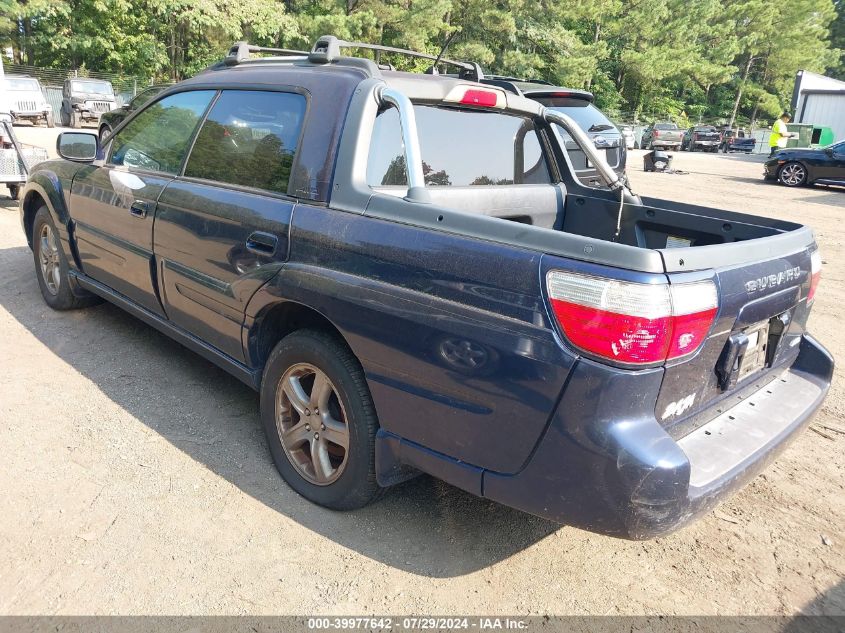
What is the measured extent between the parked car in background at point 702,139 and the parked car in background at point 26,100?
3320cm

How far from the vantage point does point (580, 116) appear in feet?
28.6

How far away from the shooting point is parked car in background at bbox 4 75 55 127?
23766 millimetres

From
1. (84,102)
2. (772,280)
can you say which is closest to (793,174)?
(772,280)

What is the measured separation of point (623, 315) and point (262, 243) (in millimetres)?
1662

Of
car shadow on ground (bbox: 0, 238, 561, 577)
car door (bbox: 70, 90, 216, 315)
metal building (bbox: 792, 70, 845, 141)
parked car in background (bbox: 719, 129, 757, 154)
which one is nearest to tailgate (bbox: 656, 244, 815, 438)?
car shadow on ground (bbox: 0, 238, 561, 577)

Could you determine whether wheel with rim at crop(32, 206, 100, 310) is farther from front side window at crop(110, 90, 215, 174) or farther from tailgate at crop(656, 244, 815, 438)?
tailgate at crop(656, 244, 815, 438)

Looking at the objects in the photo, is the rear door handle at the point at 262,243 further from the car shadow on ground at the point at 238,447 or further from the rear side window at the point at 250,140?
the car shadow on ground at the point at 238,447

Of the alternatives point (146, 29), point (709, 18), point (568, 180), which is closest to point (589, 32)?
point (709, 18)

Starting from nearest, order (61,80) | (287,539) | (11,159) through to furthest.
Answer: (287,539), (11,159), (61,80)

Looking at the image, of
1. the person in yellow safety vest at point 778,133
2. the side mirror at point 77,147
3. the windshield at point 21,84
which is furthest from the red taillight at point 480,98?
the windshield at point 21,84

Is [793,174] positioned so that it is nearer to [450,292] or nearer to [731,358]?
[731,358]

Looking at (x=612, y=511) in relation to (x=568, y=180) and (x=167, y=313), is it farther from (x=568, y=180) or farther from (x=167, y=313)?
(x=167, y=313)

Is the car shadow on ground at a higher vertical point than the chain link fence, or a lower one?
lower

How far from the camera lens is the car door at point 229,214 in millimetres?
2975
